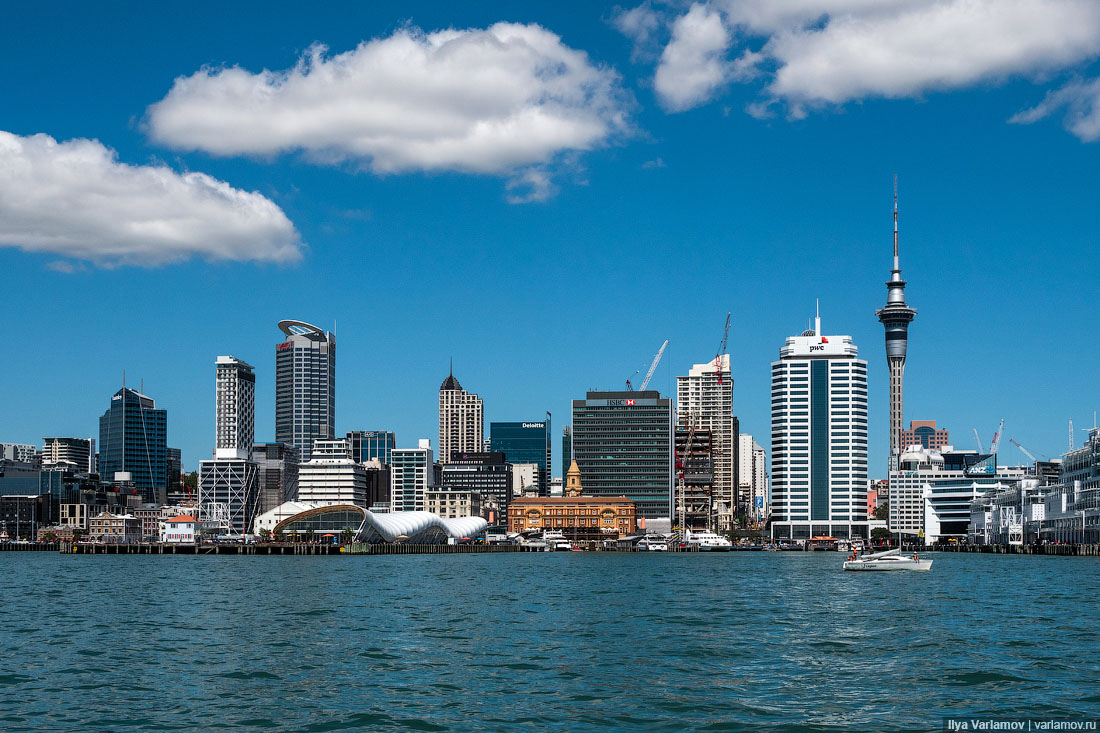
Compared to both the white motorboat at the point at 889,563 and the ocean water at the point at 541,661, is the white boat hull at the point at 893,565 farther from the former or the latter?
the ocean water at the point at 541,661

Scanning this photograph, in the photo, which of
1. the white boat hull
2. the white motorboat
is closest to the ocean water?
the white boat hull

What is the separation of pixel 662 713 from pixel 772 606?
47646mm

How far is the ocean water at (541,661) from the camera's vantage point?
40188mm

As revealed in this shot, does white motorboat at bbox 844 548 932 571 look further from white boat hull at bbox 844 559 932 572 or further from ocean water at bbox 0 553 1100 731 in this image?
ocean water at bbox 0 553 1100 731

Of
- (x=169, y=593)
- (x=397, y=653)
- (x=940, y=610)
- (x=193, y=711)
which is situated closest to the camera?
(x=193, y=711)

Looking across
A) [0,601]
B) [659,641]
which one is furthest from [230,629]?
[0,601]

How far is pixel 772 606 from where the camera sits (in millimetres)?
86188

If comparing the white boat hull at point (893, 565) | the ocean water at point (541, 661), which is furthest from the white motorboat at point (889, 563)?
the ocean water at point (541, 661)

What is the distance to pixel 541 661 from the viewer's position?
53.5 metres

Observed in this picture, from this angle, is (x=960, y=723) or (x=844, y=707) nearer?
(x=960, y=723)

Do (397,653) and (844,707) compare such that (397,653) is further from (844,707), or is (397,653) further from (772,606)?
(772,606)

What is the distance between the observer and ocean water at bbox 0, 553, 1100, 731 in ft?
132

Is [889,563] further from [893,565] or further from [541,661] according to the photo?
[541,661]

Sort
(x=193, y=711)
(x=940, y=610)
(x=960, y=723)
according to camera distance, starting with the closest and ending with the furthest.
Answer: (x=960, y=723), (x=193, y=711), (x=940, y=610)
